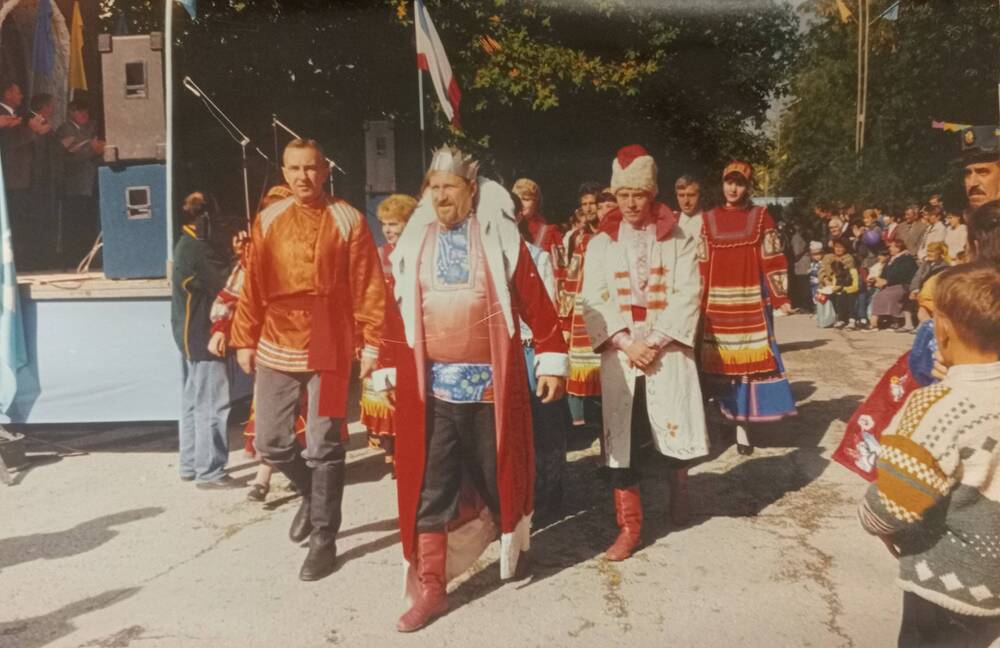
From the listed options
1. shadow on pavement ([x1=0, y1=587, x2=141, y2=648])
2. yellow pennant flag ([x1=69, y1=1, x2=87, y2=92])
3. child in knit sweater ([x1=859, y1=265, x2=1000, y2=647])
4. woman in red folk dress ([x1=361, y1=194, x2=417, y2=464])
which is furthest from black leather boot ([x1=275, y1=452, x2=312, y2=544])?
yellow pennant flag ([x1=69, y1=1, x2=87, y2=92])

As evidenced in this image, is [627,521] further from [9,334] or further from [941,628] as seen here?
[9,334]

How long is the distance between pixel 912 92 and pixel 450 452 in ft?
93.2

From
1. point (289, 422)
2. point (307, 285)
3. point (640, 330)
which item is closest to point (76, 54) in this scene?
point (307, 285)

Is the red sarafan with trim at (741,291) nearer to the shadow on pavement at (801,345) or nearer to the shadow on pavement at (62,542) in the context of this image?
the shadow on pavement at (62,542)

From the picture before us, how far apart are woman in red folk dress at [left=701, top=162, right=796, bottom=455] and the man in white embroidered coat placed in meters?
1.97

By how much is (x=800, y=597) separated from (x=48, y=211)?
8.71 meters

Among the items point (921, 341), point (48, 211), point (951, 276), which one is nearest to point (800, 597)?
point (921, 341)

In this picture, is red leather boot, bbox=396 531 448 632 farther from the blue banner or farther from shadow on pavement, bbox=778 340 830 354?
shadow on pavement, bbox=778 340 830 354

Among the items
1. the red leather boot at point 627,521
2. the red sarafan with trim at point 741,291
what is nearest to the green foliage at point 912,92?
the red sarafan with trim at point 741,291

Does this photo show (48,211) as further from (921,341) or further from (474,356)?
(921,341)

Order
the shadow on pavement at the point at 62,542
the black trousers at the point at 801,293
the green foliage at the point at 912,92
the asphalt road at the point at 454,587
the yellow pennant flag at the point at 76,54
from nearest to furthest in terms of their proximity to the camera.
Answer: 1. the asphalt road at the point at 454,587
2. the shadow on pavement at the point at 62,542
3. the yellow pennant flag at the point at 76,54
4. the black trousers at the point at 801,293
5. the green foliage at the point at 912,92

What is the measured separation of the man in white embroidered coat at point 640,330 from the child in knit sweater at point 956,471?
2060mm

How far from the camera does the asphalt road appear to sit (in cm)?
361

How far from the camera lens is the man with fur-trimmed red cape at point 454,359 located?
3.80 metres
